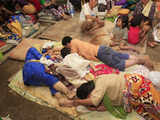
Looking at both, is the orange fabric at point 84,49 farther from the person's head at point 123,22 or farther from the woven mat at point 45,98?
the person's head at point 123,22

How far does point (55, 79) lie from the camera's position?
242cm

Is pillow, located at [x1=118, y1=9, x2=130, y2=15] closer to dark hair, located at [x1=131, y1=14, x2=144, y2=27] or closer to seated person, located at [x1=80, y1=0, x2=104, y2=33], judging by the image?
seated person, located at [x1=80, y1=0, x2=104, y2=33]

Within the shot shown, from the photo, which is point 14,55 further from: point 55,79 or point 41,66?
point 55,79

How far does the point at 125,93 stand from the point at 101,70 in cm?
59

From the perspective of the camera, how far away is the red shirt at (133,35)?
A: 3.16 meters

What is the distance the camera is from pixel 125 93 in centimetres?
194

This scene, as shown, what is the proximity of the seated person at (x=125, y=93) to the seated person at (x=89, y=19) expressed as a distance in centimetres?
197

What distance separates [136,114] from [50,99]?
134 cm

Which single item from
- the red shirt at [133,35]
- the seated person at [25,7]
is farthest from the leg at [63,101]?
the seated person at [25,7]

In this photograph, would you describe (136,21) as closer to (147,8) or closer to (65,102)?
(147,8)

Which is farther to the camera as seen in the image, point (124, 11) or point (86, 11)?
point (124, 11)

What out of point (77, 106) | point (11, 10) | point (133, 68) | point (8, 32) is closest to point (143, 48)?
point (133, 68)

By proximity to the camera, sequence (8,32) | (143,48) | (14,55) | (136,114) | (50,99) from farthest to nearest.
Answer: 1. (8,32)
2. (14,55)
3. (143,48)
4. (50,99)
5. (136,114)

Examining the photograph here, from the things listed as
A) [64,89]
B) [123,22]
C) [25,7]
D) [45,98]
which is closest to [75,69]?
[64,89]
